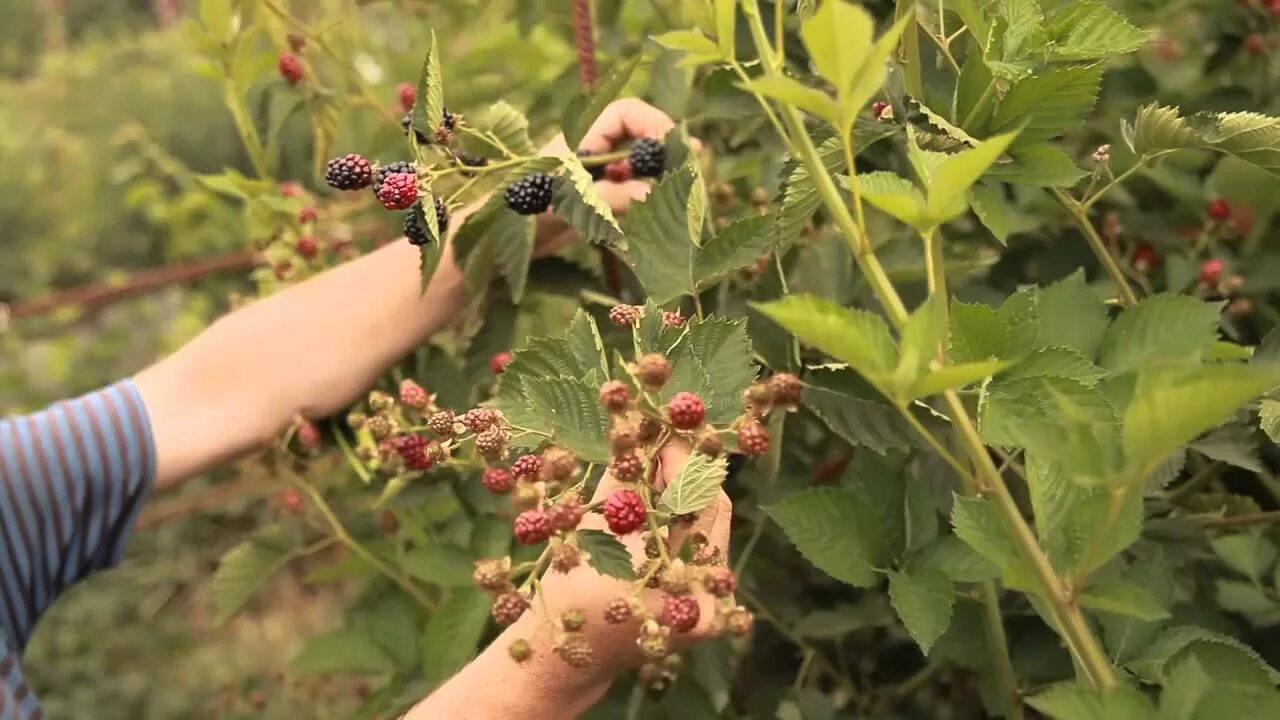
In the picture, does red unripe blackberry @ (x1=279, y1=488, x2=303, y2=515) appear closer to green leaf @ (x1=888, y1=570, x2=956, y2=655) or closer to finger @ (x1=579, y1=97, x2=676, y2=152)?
finger @ (x1=579, y1=97, x2=676, y2=152)

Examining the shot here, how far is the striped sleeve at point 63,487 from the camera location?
31.8 inches

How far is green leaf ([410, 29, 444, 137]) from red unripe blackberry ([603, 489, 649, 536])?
8.6 inches

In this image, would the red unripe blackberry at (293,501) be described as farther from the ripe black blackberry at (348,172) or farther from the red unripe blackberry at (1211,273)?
the red unripe blackberry at (1211,273)

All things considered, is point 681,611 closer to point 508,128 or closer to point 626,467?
point 626,467

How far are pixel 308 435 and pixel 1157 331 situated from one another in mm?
589

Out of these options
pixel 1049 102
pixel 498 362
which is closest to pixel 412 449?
pixel 498 362

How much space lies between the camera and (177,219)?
4.63 feet

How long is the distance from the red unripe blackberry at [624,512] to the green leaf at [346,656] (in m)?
0.45

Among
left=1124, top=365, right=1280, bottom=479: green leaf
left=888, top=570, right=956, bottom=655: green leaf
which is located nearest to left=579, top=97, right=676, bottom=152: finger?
left=888, top=570, right=956, bottom=655: green leaf

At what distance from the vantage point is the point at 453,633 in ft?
2.27

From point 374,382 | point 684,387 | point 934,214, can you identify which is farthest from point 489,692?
point 374,382

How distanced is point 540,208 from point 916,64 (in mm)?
213

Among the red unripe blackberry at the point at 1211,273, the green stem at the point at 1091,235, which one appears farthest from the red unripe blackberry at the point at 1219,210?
the green stem at the point at 1091,235

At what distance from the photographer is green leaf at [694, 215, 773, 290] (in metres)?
0.50
